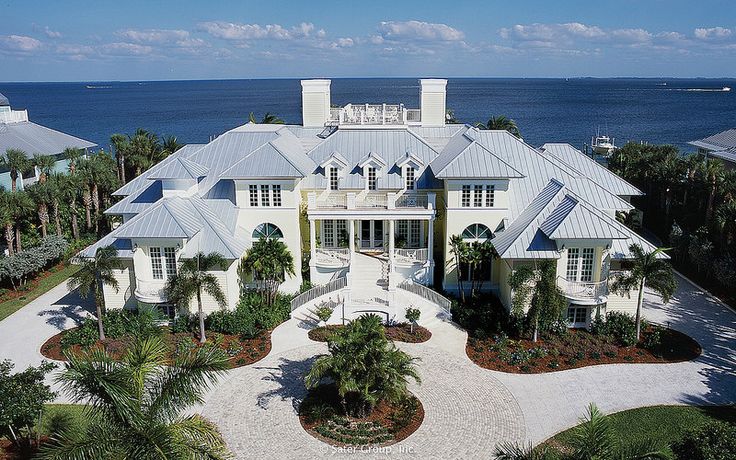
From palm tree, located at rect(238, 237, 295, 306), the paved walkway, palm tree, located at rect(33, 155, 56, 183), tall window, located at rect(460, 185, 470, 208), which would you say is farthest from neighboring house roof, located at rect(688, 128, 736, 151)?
palm tree, located at rect(33, 155, 56, 183)

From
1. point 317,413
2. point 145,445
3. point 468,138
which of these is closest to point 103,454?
point 145,445

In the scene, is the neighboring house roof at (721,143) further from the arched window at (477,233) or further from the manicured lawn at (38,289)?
the manicured lawn at (38,289)

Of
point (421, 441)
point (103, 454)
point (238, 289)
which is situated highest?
point (103, 454)

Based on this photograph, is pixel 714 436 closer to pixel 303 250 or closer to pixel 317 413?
pixel 317 413

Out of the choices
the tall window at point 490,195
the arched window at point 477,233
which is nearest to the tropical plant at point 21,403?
the arched window at point 477,233

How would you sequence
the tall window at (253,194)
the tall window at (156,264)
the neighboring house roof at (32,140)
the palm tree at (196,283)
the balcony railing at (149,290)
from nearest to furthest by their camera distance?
the palm tree at (196,283), the balcony railing at (149,290), the tall window at (156,264), the tall window at (253,194), the neighboring house roof at (32,140)

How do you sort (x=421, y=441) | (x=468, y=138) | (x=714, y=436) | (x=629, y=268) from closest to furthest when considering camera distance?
(x=714, y=436) → (x=421, y=441) → (x=629, y=268) → (x=468, y=138)
